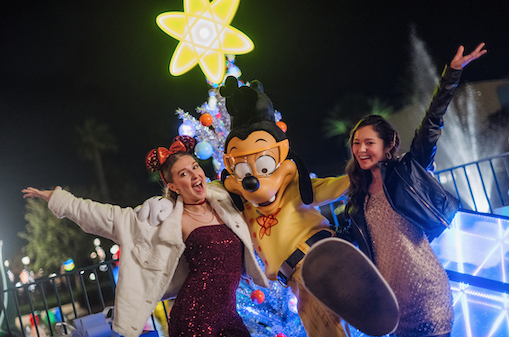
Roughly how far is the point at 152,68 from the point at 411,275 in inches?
486

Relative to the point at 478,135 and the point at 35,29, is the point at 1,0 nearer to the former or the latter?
the point at 35,29

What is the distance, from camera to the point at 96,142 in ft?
54.9

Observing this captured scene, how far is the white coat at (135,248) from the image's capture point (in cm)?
220

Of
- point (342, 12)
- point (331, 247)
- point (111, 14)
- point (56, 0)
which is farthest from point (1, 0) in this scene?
point (342, 12)

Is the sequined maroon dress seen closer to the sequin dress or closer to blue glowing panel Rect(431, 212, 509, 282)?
the sequin dress

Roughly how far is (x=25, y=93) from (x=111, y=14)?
565 cm

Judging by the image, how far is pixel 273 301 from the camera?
134 inches

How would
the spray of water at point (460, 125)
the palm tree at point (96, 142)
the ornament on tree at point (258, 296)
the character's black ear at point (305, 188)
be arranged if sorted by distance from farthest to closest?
the palm tree at point (96, 142), the spray of water at point (460, 125), the ornament on tree at point (258, 296), the character's black ear at point (305, 188)

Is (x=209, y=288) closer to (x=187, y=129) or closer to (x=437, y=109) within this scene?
(x=437, y=109)

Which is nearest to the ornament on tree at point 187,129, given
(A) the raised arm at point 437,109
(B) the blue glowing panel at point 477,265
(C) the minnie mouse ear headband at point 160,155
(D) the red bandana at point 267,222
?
(C) the minnie mouse ear headband at point 160,155

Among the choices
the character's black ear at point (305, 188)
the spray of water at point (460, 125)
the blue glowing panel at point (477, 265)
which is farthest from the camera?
the spray of water at point (460, 125)

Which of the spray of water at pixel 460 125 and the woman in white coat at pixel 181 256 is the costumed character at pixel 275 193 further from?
the spray of water at pixel 460 125

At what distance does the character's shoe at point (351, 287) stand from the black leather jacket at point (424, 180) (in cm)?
49

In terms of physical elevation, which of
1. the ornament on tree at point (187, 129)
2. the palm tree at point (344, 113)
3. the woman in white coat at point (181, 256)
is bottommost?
the woman in white coat at point (181, 256)
